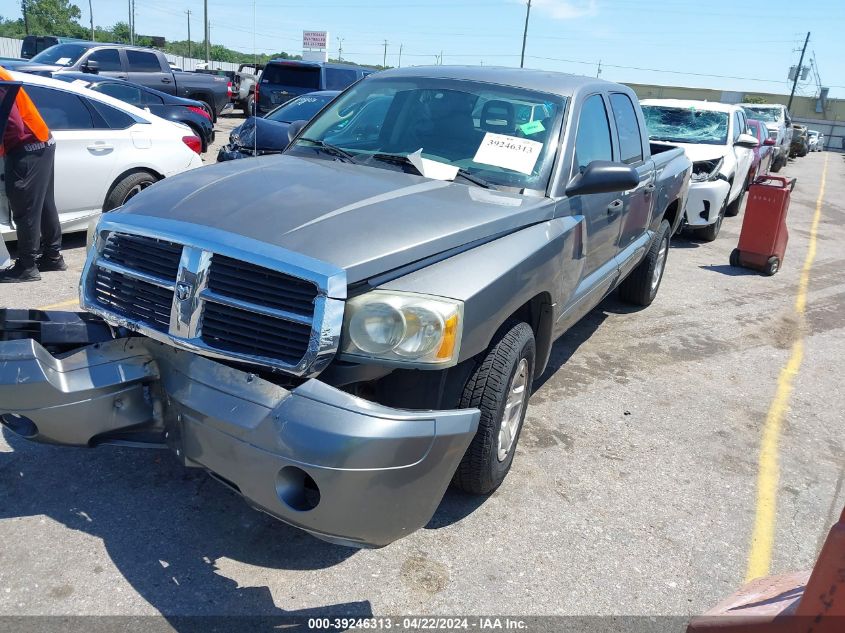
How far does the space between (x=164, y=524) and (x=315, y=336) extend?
4.06ft

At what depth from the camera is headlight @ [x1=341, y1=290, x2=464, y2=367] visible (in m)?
2.50

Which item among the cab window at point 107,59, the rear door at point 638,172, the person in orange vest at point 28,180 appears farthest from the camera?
the cab window at point 107,59

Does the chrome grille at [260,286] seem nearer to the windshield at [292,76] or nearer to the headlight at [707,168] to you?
the headlight at [707,168]

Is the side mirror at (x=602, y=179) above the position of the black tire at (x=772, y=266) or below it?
above

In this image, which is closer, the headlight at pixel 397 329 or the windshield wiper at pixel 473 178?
the headlight at pixel 397 329

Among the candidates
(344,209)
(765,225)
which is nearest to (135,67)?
(765,225)

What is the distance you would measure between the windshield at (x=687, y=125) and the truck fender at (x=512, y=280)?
7.66 metres

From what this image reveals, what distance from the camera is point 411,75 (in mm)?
4395

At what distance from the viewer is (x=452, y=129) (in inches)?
153

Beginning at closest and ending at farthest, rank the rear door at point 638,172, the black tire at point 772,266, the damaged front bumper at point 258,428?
1. the damaged front bumper at point 258,428
2. the rear door at point 638,172
3. the black tire at point 772,266

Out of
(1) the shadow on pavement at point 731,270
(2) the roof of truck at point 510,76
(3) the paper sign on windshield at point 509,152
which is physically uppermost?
(2) the roof of truck at point 510,76

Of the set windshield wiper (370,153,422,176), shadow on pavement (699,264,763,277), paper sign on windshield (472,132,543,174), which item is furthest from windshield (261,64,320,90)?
paper sign on windshield (472,132,543,174)

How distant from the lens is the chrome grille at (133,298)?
268 cm

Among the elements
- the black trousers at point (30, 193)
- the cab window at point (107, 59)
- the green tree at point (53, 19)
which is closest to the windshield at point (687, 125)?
the black trousers at point (30, 193)
